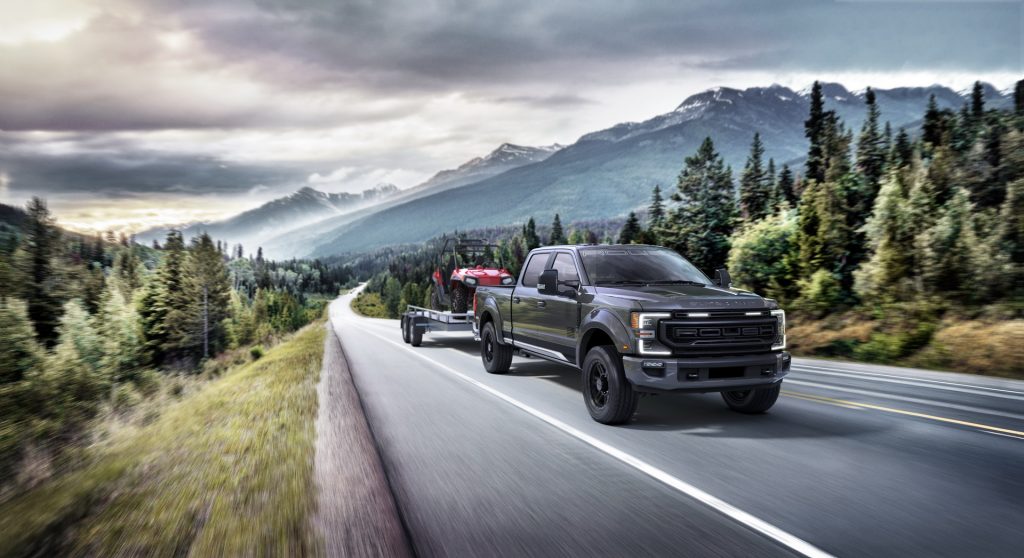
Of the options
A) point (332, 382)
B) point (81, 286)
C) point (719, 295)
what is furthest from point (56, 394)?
point (719, 295)

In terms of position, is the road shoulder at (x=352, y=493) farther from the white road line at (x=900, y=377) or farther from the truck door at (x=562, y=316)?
the white road line at (x=900, y=377)

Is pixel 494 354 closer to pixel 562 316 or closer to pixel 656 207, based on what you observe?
pixel 562 316

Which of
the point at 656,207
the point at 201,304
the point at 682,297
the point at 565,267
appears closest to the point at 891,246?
the point at 565,267

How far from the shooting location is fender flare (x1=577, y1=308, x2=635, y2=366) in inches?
280

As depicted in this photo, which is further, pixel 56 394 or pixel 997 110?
pixel 997 110

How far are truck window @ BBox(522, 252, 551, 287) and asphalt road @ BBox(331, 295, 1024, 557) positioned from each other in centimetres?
188

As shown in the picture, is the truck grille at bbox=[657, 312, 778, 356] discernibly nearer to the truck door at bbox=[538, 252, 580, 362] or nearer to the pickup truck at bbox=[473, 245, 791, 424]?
the pickup truck at bbox=[473, 245, 791, 424]

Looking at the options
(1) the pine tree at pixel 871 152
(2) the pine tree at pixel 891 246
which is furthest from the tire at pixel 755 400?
(1) the pine tree at pixel 871 152

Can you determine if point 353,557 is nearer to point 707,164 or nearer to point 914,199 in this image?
point 914,199

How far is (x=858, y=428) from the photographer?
23.2 feet

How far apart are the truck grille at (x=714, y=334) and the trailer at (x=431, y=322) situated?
29.6 ft

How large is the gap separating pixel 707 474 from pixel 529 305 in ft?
16.9

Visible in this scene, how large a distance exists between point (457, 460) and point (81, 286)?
2777 inches

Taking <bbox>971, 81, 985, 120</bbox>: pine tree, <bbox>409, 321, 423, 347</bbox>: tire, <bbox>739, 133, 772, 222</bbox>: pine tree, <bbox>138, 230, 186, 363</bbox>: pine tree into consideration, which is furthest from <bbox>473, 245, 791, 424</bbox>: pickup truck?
<bbox>971, 81, 985, 120</bbox>: pine tree
